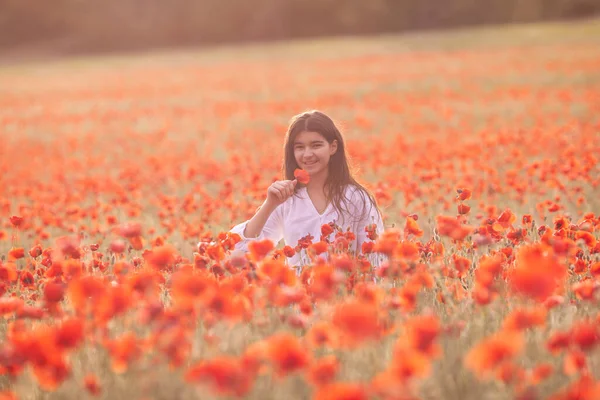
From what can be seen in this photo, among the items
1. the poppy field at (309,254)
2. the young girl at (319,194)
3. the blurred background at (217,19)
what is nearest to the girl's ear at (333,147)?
the young girl at (319,194)

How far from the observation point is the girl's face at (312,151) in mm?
4184

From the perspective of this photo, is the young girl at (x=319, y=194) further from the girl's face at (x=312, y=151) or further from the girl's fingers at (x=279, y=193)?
the girl's fingers at (x=279, y=193)

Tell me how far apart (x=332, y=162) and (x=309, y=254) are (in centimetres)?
121

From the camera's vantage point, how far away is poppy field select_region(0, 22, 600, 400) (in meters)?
1.92

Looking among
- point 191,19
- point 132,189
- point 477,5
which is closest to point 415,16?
point 477,5

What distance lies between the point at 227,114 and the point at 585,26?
2757 cm

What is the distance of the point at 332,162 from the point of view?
4379mm

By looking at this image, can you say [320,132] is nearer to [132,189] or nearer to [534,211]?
[534,211]

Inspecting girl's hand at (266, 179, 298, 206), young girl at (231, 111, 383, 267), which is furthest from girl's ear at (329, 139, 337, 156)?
girl's hand at (266, 179, 298, 206)

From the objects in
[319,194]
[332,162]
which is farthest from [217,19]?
[319,194]

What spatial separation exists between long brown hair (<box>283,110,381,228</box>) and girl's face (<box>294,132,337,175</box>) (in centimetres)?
4

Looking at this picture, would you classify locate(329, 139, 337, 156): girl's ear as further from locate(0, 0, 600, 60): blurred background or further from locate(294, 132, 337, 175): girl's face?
locate(0, 0, 600, 60): blurred background

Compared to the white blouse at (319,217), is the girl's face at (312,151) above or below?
above

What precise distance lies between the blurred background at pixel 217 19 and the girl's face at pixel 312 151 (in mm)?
48420
